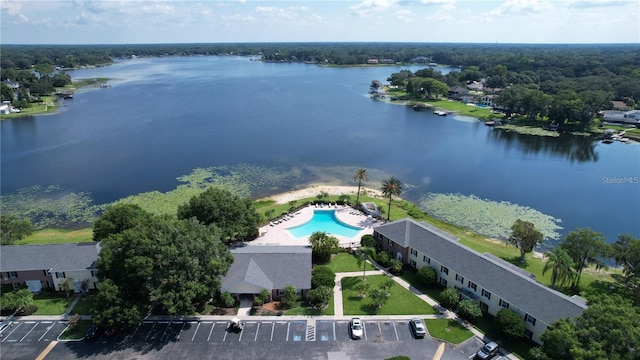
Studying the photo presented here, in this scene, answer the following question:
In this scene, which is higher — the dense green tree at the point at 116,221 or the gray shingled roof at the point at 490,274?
the dense green tree at the point at 116,221

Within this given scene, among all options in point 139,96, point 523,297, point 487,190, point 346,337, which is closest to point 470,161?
point 487,190

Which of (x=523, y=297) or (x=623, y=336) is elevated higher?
(x=623, y=336)

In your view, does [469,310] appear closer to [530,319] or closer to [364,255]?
[530,319]

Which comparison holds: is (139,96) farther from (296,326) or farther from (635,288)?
(635,288)

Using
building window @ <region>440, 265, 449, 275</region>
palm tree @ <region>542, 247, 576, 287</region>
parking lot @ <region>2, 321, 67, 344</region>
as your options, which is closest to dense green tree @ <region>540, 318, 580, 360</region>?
palm tree @ <region>542, 247, 576, 287</region>

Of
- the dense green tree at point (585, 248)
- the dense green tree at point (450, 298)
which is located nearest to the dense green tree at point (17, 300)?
the dense green tree at point (450, 298)

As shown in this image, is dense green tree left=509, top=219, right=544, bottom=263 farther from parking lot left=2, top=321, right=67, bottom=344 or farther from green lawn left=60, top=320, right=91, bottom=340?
parking lot left=2, top=321, right=67, bottom=344

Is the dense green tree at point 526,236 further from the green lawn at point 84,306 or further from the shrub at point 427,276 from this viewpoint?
the green lawn at point 84,306
